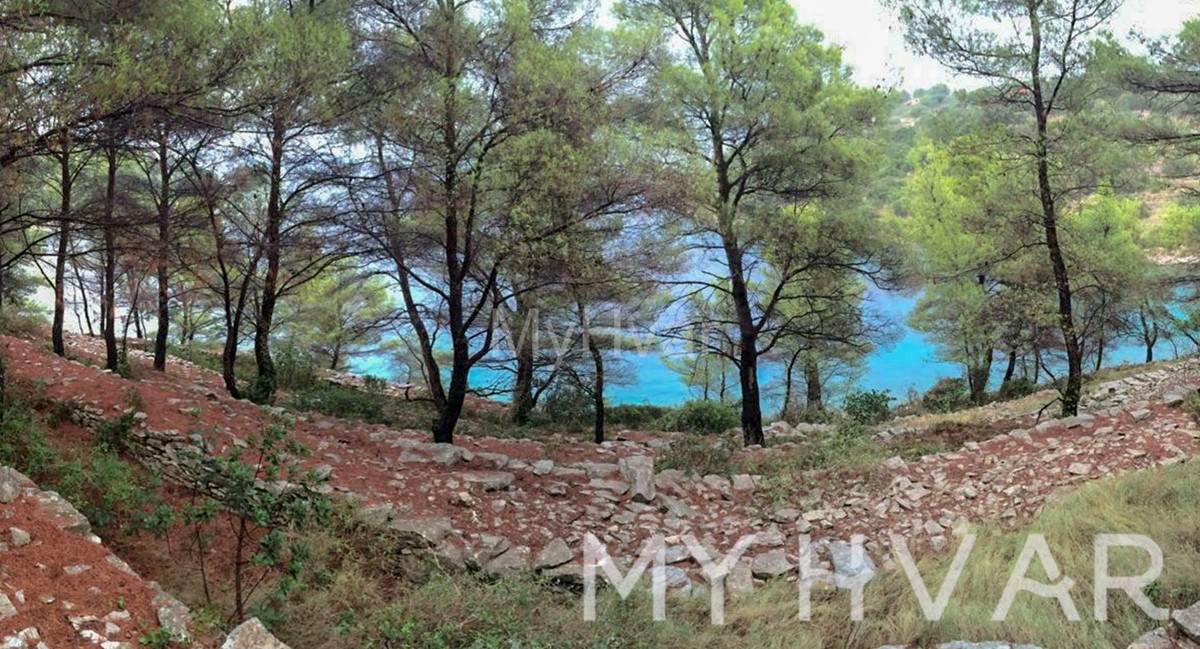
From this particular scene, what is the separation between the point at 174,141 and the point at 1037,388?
683 inches

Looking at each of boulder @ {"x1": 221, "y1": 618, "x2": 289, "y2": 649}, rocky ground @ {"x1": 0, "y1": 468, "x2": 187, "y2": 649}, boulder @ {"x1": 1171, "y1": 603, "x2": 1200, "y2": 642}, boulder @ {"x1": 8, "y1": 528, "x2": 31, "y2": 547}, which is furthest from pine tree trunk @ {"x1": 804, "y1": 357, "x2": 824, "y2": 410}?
boulder @ {"x1": 8, "y1": 528, "x2": 31, "y2": 547}

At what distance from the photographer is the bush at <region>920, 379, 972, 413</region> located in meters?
14.5

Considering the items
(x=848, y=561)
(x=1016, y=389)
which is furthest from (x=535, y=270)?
(x=1016, y=389)

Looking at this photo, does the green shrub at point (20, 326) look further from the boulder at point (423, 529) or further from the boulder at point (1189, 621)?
the boulder at point (1189, 621)

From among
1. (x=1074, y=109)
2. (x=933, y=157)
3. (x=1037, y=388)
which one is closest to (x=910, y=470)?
(x=1074, y=109)

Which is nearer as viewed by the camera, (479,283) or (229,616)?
(229,616)

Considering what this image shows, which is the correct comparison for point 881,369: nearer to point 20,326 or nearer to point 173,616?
point 20,326

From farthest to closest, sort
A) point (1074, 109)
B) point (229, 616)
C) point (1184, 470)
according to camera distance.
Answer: point (1074, 109)
point (1184, 470)
point (229, 616)

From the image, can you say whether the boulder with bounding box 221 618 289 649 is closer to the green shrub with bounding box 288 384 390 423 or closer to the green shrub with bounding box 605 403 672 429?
the green shrub with bounding box 288 384 390 423

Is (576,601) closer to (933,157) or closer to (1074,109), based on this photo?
(1074,109)

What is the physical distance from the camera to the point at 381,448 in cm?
675

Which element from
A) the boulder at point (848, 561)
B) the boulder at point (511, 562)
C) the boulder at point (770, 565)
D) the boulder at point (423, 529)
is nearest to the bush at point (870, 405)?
the boulder at point (848, 561)

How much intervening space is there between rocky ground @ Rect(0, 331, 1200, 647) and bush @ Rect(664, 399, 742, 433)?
5927 mm

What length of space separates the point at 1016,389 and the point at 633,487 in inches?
519
